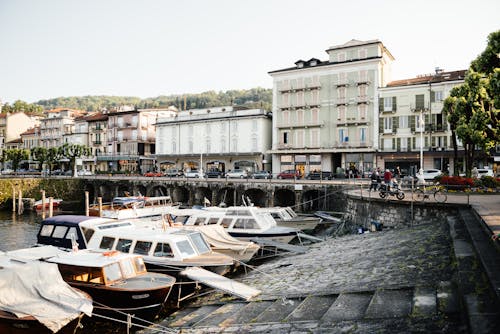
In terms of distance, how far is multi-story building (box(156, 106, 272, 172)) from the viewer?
61.2 m

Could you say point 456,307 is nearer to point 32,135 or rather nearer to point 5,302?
point 5,302

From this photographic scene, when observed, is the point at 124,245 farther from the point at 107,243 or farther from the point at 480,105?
the point at 480,105

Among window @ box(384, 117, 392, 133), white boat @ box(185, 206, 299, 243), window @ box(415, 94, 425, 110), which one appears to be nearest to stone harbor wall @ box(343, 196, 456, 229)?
white boat @ box(185, 206, 299, 243)

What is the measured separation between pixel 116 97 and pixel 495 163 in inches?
5993

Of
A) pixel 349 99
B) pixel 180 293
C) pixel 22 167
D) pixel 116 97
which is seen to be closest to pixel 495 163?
pixel 349 99

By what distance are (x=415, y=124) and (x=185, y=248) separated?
43701 mm

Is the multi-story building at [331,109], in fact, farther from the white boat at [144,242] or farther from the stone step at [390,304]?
the stone step at [390,304]

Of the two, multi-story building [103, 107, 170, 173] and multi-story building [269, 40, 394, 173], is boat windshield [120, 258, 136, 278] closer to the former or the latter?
multi-story building [269, 40, 394, 173]

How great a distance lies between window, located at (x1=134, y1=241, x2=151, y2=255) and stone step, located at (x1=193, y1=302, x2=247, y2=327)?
536 cm

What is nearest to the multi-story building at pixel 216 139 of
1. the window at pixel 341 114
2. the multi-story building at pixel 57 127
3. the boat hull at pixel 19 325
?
the window at pixel 341 114

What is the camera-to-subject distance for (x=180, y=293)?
1438cm

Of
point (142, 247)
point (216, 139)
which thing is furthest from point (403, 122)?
point (142, 247)

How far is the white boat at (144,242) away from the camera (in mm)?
14930

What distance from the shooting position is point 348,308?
28.9 ft
